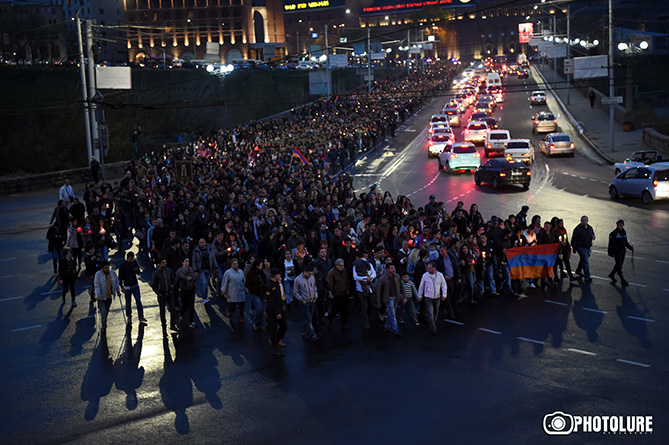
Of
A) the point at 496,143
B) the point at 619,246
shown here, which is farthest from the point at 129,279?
the point at 496,143

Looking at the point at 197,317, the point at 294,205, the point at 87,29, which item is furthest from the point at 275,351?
the point at 87,29

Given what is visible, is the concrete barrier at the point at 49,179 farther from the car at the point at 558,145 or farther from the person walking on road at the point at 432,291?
the person walking on road at the point at 432,291

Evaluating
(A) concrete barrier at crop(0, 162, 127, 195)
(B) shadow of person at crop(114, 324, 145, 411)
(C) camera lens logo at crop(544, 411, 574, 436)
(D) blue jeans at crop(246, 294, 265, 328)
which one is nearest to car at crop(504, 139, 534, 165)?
(A) concrete barrier at crop(0, 162, 127, 195)

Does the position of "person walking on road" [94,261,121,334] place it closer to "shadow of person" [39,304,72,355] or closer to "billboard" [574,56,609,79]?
"shadow of person" [39,304,72,355]

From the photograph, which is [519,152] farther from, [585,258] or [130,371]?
[130,371]

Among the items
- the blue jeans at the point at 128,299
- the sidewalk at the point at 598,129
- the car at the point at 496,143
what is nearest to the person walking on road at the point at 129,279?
the blue jeans at the point at 128,299

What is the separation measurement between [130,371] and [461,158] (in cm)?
2720

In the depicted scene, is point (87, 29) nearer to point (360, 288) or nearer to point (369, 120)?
point (369, 120)

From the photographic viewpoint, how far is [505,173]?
3142 centimetres

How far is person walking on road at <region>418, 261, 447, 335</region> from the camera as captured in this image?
13.7 meters

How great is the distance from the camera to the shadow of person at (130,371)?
11.1 metres

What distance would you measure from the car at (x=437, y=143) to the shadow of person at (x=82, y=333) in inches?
1200

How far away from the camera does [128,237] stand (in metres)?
23.5

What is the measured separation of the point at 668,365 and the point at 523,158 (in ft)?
90.4
